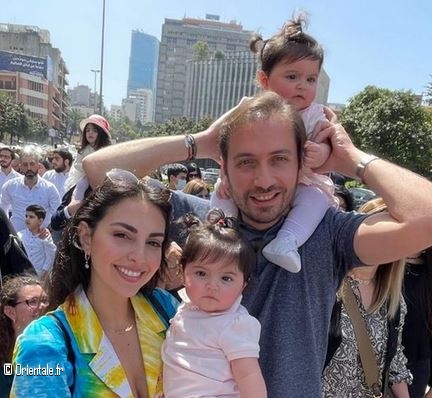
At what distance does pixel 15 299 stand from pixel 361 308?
2089 millimetres

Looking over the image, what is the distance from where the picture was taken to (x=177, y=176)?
10.0 metres

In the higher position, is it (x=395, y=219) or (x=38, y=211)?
(x=395, y=219)

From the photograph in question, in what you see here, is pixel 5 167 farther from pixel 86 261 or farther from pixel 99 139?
pixel 86 261

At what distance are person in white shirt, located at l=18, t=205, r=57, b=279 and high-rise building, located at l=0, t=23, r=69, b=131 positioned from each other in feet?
246

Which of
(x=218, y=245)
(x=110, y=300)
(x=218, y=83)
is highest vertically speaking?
(x=218, y=83)

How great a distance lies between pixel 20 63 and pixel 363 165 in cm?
8632

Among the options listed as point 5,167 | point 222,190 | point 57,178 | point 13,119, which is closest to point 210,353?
point 222,190

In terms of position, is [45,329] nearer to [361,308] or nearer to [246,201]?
[246,201]

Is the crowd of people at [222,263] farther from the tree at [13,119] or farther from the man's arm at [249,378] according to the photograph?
the tree at [13,119]

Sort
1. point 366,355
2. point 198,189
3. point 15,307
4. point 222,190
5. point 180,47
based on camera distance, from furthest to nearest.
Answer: point 180,47 < point 198,189 < point 15,307 < point 366,355 < point 222,190

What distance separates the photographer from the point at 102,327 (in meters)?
1.79

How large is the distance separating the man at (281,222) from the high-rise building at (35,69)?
263ft

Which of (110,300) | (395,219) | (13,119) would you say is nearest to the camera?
(395,219)

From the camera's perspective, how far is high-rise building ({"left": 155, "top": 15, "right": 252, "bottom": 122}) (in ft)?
440
